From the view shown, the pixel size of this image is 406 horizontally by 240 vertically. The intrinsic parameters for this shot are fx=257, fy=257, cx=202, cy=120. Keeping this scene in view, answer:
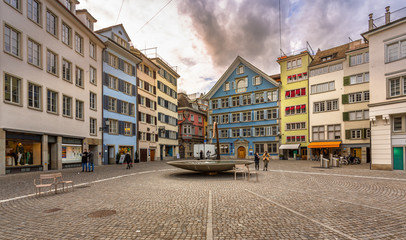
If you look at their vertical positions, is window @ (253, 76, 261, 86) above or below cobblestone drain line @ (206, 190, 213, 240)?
above

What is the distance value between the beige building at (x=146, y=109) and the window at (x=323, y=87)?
27488mm

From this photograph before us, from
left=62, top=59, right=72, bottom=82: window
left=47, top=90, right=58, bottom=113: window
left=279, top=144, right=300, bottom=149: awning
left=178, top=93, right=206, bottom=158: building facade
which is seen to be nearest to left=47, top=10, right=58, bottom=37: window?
left=62, top=59, right=72, bottom=82: window

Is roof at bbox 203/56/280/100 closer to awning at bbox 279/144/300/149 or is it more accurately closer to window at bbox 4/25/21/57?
awning at bbox 279/144/300/149

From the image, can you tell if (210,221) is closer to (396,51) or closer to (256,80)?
(396,51)

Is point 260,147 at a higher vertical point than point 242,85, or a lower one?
lower

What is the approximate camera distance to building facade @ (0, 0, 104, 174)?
18641 millimetres

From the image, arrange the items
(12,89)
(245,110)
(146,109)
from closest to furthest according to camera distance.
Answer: (12,89) → (146,109) → (245,110)

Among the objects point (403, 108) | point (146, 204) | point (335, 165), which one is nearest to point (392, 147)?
point (403, 108)

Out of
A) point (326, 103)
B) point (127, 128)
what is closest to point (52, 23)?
point (127, 128)

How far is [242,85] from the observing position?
53.0m

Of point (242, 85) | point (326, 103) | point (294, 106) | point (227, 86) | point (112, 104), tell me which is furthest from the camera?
point (227, 86)

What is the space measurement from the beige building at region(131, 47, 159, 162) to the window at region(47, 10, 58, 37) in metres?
17.3

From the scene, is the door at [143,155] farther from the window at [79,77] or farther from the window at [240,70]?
the window at [240,70]

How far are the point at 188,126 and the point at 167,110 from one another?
402 inches
